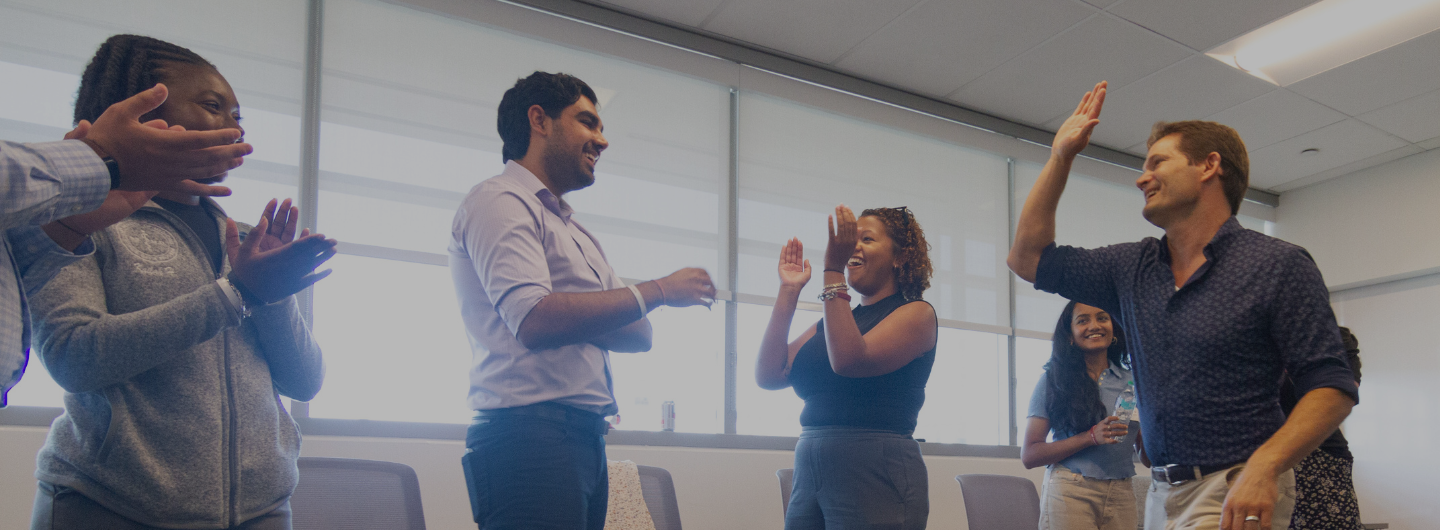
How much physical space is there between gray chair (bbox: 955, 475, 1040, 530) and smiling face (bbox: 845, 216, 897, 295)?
1.29 metres

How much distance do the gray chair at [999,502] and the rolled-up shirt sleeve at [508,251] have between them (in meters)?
2.31

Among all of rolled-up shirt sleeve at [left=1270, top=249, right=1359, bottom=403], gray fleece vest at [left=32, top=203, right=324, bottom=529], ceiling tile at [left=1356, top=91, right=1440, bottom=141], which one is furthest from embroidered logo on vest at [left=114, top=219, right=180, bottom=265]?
ceiling tile at [left=1356, top=91, right=1440, bottom=141]

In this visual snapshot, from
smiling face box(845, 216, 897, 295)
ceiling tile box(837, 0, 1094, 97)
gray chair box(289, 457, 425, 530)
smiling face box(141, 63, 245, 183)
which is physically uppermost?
ceiling tile box(837, 0, 1094, 97)

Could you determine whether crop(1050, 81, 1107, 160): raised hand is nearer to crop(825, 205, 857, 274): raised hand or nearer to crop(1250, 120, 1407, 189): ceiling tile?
crop(825, 205, 857, 274): raised hand

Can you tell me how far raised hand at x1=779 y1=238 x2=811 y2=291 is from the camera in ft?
7.13

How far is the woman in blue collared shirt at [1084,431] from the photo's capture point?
2758mm

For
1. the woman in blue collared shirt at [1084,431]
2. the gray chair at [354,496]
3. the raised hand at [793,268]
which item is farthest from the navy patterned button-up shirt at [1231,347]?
the gray chair at [354,496]

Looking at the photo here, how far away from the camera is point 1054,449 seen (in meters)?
2.82

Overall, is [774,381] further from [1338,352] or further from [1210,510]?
[1338,352]

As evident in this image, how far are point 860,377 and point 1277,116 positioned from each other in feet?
14.9

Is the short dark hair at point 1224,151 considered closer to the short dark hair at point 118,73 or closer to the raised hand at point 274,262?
the raised hand at point 274,262

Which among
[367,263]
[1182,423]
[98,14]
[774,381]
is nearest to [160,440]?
[774,381]

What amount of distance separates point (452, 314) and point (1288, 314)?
120 inches

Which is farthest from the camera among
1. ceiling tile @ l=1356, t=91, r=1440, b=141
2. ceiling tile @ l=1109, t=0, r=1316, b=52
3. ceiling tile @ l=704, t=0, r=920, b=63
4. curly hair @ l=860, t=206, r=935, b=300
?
ceiling tile @ l=1356, t=91, r=1440, b=141
